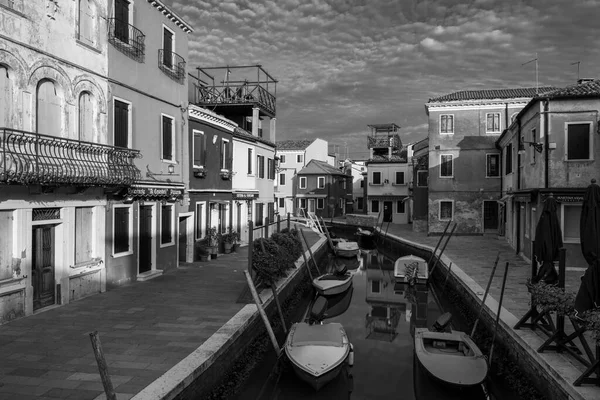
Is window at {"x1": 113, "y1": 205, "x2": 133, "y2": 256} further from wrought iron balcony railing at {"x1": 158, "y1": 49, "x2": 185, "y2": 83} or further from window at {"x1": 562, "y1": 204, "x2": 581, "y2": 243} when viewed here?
window at {"x1": 562, "y1": 204, "x2": 581, "y2": 243}

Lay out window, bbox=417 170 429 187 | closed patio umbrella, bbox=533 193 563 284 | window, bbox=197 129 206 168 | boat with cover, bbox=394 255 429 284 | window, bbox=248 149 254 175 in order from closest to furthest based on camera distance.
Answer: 1. closed patio umbrella, bbox=533 193 563 284
2. window, bbox=197 129 206 168
3. boat with cover, bbox=394 255 429 284
4. window, bbox=248 149 254 175
5. window, bbox=417 170 429 187

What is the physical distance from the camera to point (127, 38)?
13.5 meters

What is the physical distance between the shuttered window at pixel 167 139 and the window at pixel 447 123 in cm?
1997

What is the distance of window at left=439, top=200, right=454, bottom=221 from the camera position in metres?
30.8

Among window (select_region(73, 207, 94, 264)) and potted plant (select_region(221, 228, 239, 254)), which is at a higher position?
window (select_region(73, 207, 94, 264))

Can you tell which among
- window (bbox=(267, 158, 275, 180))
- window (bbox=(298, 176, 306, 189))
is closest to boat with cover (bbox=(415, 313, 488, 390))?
window (bbox=(267, 158, 275, 180))

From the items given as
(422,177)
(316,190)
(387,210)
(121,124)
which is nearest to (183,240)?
(121,124)

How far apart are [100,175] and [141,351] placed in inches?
212

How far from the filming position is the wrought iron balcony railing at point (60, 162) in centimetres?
906

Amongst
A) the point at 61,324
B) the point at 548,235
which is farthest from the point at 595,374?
the point at 61,324

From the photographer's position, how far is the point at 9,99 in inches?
377

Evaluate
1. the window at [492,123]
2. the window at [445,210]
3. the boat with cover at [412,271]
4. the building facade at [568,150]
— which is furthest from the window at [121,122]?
the window at [492,123]

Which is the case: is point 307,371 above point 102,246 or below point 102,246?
below

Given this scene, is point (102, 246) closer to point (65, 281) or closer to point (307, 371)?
point (65, 281)
